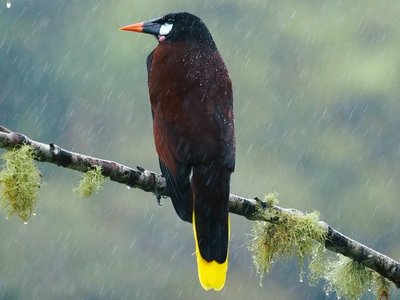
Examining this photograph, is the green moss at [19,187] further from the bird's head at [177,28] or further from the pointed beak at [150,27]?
the pointed beak at [150,27]

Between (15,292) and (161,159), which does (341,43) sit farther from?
(161,159)

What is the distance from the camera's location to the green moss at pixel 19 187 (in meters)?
3.01

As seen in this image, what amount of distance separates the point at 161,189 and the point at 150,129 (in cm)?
1945

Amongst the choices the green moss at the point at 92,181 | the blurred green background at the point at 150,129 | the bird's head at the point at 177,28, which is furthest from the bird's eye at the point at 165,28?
the blurred green background at the point at 150,129

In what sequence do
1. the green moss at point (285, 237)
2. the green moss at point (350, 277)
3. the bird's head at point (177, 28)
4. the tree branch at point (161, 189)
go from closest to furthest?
the tree branch at point (161, 189) → the green moss at point (285, 237) → the green moss at point (350, 277) → the bird's head at point (177, 28)

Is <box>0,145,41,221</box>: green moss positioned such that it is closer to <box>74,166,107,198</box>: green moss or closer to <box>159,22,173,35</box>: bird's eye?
<box>74,166,107,198</box>: green moss

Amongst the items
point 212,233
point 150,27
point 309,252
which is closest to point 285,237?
point 309,252

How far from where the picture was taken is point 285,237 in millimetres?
3338

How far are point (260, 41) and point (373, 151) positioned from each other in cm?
478

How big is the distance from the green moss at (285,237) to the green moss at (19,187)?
2.22ft

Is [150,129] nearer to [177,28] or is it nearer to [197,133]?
[177,28]

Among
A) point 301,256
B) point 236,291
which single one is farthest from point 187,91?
point 236,291

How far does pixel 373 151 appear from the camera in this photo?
81.8ft

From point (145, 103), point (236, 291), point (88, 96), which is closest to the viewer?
point (236, 291)
